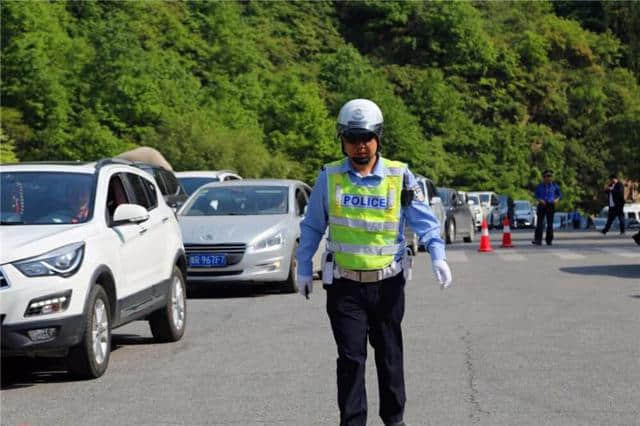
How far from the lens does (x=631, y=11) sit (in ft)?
159

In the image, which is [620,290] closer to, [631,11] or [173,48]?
[631,11]

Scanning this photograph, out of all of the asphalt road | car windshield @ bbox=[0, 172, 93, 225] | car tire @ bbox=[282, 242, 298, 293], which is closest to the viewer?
the asphalt road

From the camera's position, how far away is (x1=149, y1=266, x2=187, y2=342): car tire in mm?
12156

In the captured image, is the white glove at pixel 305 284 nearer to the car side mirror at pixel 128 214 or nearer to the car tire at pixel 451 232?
the car side mirror at pixel 128 214

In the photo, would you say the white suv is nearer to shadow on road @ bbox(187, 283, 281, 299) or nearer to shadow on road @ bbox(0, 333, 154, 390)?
shadow on road @ bbox(0, 333, 154, 390)

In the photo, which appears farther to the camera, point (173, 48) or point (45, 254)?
point (173, 48)

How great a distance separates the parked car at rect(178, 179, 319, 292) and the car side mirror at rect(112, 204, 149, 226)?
6394 millimetres

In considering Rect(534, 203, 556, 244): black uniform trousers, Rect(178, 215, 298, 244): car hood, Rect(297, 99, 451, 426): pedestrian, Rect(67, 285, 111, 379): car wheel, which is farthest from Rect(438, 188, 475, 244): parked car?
Rect(297, 99, 451, 426): pedestrian

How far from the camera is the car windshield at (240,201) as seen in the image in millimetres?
18547

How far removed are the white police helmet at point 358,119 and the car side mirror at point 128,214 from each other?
3973 mm

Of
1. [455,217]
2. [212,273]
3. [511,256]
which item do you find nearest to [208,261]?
[212,273]

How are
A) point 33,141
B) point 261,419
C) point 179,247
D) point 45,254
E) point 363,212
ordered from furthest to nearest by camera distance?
point 33,141
point 179,247
point 45,254
point 261,419
point 363,212

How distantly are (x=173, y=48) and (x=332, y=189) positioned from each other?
102200 millimetres

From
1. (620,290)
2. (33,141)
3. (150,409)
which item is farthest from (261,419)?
(33,141)
